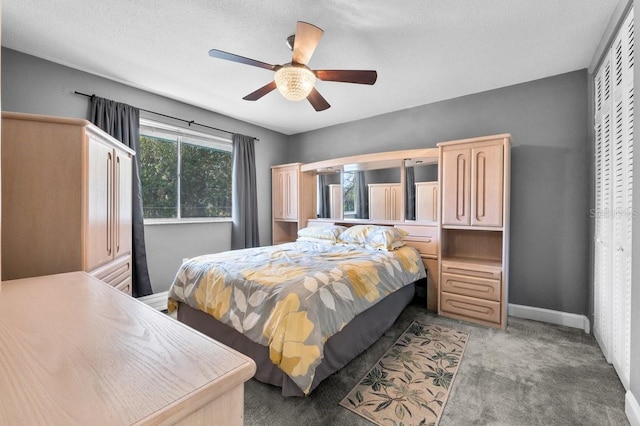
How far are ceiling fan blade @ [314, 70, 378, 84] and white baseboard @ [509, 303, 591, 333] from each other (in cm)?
294

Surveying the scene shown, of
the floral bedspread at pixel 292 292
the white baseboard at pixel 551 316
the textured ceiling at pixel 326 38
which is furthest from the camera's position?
the white baseboard at pixel 551 316

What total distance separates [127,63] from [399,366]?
3654 mm

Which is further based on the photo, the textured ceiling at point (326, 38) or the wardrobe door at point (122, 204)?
the wardrobe door at point (122, 204)

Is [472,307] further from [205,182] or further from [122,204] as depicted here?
[205,182]

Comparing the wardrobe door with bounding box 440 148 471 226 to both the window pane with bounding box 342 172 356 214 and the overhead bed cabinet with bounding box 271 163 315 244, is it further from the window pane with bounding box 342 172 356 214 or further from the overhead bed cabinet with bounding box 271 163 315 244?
the overhead bed cabinet with bounding box 271 163 315 244

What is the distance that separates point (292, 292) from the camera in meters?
1.77

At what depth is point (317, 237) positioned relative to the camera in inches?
147

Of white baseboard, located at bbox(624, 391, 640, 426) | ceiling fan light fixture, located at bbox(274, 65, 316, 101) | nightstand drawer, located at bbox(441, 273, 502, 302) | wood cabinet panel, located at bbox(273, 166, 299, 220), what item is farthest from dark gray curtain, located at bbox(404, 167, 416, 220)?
white baseboard, located at bbox(624, 391, 640, 426)

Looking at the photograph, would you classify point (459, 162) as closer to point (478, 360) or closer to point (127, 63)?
point (478, 360)

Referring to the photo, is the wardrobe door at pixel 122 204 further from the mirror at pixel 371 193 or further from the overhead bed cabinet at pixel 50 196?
the mirror at pixel 371 193

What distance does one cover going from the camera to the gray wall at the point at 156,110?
2.46m

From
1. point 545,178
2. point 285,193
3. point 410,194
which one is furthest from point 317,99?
point 545,178

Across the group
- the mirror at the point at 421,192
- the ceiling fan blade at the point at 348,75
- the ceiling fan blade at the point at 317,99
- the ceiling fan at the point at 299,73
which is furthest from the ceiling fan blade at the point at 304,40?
the mirror at the point at 421,192

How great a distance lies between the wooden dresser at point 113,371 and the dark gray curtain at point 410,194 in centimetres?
325
